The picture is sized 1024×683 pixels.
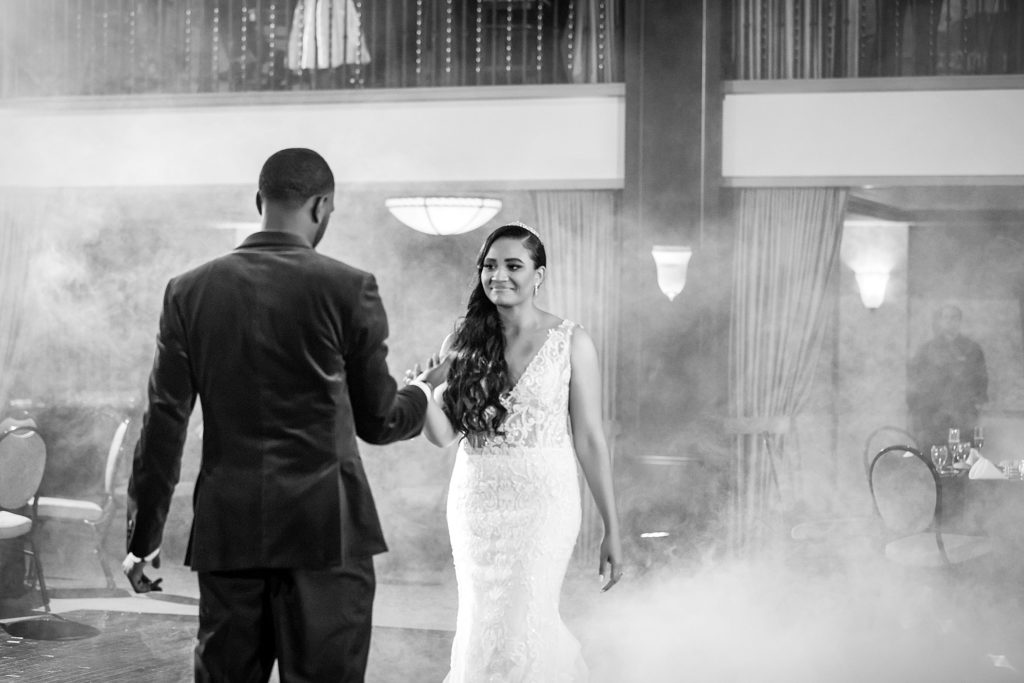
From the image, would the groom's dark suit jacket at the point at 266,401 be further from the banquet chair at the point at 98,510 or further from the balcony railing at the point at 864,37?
the balcony railing at the point at 864,37

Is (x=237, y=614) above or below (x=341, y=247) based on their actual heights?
below

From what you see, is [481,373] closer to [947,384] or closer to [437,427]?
[437,427]

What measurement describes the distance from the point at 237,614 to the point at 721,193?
15.6 ft

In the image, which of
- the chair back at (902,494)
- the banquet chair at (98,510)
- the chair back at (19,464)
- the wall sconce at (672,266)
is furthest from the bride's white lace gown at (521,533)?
the banquet chair at (98,510)

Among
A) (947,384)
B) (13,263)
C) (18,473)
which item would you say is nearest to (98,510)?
(18,473)

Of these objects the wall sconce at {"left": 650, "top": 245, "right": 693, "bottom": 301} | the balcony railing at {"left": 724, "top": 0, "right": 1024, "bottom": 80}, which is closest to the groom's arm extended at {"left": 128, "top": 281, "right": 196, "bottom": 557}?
the wall sconce at {"left": 650, "top": 245, "right": 693, "bottom": 301}

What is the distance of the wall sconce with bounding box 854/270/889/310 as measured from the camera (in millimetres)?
8984

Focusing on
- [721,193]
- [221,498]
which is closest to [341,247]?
[721,193]

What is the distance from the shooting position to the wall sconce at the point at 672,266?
6402 millimetres

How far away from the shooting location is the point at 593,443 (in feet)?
10.3

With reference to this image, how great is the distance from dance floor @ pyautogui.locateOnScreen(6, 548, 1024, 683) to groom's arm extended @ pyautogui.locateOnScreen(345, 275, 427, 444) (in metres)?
2.20

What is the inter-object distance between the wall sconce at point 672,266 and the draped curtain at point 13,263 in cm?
400

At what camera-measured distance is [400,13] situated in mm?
6969

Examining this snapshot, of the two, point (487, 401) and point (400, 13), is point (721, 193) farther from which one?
point (487, 401)
